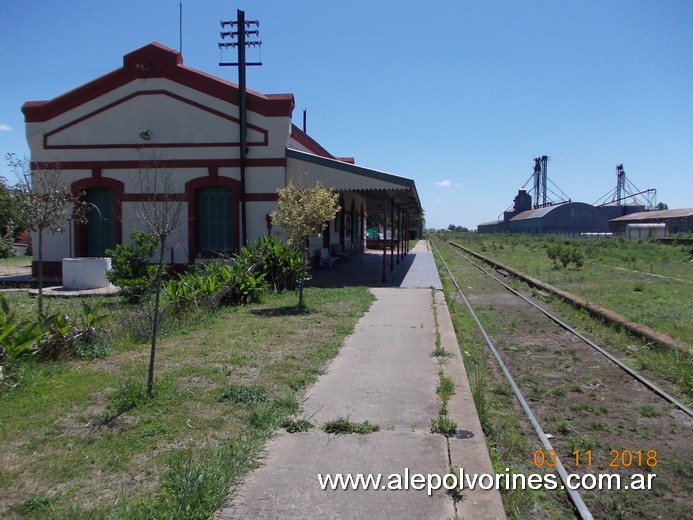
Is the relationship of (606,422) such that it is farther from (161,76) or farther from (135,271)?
(161,76)

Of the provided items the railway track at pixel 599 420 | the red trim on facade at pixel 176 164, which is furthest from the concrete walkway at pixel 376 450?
the red trim on facade at pixel 176 164

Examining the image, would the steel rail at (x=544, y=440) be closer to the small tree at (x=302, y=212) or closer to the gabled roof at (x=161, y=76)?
the small tree at (x=302, y=212)

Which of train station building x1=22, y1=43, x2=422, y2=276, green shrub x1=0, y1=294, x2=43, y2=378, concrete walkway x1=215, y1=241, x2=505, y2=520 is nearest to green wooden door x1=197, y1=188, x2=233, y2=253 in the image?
train station building x1=22, y1=43, x2=422, y2=276

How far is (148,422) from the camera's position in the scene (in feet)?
17.9

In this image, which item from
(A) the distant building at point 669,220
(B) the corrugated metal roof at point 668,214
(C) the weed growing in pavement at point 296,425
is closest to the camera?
(C) the weed growing in pavement at point 296,425

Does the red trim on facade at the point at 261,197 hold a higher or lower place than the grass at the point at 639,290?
higher

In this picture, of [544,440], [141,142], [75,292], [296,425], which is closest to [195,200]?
[141,142]

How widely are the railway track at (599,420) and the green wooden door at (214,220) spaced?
10.9 meters

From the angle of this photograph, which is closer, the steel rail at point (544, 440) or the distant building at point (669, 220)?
the steel rail at point (544, 440)

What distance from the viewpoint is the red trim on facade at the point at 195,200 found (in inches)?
750

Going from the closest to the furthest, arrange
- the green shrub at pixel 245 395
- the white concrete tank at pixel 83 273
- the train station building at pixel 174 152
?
the green shrub at pixel 245 395 < the white concrete tank at pixel 83 273 < the train station building at pixel 174 152

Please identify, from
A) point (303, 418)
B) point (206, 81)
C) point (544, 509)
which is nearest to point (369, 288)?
point (206, 81)

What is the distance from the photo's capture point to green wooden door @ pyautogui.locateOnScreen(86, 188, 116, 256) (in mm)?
19891

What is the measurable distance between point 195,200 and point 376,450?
15901 millimetres
